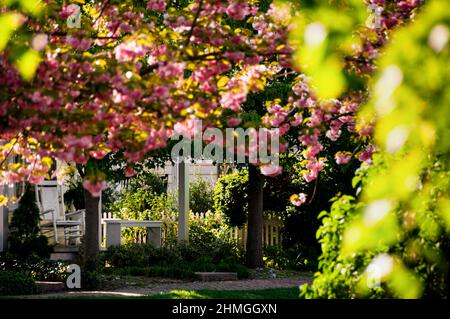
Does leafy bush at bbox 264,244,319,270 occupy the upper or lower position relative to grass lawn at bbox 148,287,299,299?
upper

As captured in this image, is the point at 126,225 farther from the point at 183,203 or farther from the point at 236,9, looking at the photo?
the point at 236,9

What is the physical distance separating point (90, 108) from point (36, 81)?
1.25 ft

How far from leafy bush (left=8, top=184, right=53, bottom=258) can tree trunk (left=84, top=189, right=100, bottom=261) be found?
65cm

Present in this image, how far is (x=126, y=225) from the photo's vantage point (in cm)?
1513

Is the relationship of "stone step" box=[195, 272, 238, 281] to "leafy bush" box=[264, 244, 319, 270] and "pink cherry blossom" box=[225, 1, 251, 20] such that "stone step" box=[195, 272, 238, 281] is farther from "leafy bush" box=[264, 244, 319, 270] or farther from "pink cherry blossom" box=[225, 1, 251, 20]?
"pink cherry blossom" box=[225, 1, 251, 20]

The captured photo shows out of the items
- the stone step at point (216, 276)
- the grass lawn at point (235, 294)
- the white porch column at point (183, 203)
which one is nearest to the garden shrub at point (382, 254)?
the grass lawn at point (235, 294)

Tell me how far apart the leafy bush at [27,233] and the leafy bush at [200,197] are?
30.1 ft

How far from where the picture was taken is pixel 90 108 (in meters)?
4.90

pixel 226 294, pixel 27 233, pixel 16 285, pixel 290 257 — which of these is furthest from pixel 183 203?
pixel 226 294

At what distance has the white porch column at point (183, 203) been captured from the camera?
15.5 metres

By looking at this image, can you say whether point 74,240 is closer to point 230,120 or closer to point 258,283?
point 258,283

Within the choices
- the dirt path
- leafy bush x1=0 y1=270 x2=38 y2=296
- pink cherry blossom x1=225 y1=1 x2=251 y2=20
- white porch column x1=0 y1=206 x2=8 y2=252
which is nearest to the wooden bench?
white porch column x1=0 y1=206 x2=8 y2=252

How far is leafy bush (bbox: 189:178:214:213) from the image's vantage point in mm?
21766
